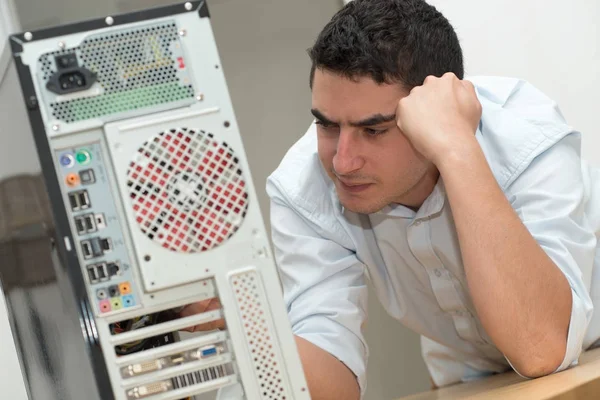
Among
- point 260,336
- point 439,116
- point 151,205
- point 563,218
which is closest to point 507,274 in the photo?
point 563,218

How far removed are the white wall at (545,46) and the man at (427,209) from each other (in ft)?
2.38

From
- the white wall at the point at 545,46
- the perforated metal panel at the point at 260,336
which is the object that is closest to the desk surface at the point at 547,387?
the perforated metal panel at the point at 260,336

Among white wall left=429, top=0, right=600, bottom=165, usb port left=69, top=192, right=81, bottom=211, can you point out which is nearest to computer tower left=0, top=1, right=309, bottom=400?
usb port left=69, top=192, right=81, bottom=211

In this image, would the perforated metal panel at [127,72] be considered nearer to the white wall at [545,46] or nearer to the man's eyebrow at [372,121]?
the man's eyebrow at [372,121]

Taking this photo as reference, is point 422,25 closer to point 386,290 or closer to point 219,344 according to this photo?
point 386,290

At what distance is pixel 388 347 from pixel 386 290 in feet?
3.51

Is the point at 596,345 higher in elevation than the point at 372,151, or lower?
lower

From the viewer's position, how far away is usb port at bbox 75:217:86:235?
0.88 metres

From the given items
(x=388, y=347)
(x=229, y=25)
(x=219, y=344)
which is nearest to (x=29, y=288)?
(x=219, y=344)

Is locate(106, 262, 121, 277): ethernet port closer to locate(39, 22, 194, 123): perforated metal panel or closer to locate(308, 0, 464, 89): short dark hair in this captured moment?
locate(39, 22, 194, 123): perforated metal panel

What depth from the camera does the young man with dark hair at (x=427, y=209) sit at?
1290mm

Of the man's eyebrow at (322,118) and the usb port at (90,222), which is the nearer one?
the usb port at (90,222)

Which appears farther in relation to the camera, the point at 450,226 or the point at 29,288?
the point at 450,226

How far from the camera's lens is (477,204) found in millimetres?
1293
